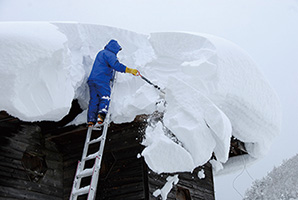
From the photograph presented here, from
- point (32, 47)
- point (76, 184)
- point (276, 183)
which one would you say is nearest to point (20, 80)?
point (32, 47)

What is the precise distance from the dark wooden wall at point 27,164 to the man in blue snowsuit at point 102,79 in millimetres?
1069

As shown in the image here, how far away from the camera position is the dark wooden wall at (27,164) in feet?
14.1

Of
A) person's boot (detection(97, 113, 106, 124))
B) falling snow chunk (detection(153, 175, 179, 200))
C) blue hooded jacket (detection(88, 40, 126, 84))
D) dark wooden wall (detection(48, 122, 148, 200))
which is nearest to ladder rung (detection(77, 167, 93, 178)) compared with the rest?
person's boot (detection(97, 113, 106, 124))

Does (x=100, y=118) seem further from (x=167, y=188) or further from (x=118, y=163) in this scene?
(x=167, y=188)

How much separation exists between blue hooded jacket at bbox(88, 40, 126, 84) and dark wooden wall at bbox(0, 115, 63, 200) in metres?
1.24

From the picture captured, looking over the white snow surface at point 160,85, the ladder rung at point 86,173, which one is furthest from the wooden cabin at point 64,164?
the ladder rung at point 86,173

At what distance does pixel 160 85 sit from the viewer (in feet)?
14.6

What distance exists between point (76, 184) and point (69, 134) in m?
1.25

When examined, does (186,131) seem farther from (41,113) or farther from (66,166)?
(66,166)

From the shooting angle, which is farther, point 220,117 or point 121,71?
point 121,71

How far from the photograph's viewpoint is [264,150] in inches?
216

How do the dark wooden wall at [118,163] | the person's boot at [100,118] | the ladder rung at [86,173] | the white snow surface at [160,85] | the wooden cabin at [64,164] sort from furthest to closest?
the dark wooden wall at [118,163]
the wooden cabin at [64,164]
the person's boot at [100,118]
the ladder rung at [86,173]
the white snow surface at [160,85]

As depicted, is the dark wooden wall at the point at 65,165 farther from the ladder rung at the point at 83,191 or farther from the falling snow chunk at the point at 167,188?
the ladder rung at the point at 83,191

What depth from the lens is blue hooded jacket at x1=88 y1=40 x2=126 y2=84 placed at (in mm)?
4375
